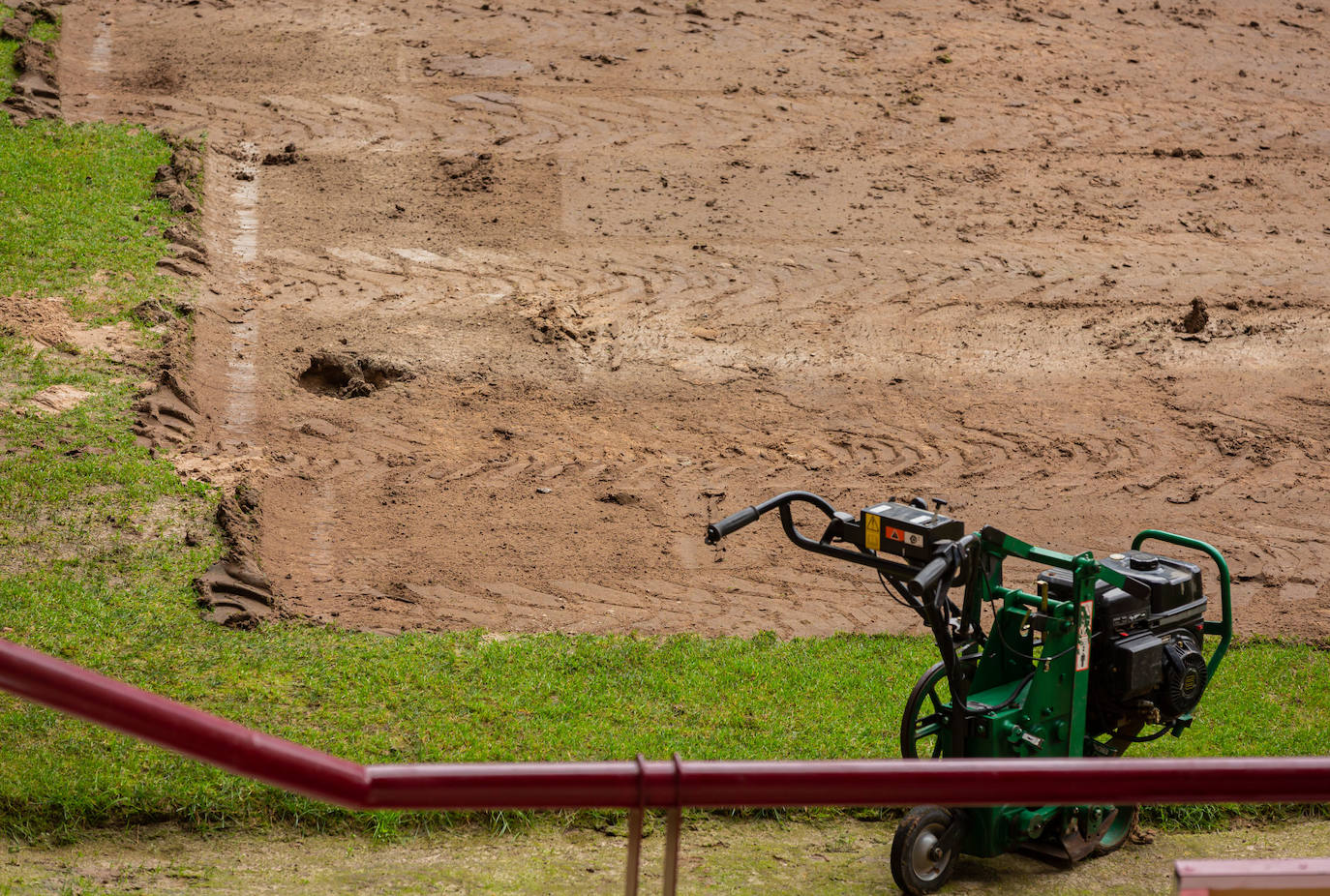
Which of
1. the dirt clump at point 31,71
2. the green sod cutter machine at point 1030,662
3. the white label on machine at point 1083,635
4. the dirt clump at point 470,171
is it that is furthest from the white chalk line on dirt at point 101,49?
the white label on machine at point 1083,635

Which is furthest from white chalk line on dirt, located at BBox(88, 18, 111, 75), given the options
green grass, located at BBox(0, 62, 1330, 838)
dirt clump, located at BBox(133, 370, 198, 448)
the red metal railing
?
the red metal railing

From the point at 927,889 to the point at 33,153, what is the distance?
36.3 ft

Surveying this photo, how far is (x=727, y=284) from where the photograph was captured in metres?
12.2

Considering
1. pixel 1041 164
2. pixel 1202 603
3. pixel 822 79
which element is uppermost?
pixel 822 79

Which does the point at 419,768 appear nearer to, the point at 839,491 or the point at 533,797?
the point at 533,797

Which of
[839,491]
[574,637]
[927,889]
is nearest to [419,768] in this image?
[927,889]

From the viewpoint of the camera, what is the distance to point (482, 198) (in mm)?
13102

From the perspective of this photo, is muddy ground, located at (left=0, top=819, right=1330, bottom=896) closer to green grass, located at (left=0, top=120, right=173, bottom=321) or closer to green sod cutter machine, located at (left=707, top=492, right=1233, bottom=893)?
green sod cutter machine, located at (left=707, top=492, right=1233, bottom=893)

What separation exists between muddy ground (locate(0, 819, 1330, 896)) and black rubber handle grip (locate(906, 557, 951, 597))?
1.45m

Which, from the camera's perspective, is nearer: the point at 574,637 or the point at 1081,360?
the point at 574,637

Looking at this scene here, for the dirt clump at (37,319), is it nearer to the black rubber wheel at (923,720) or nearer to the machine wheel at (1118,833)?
the black rubber wheel at (923,720)

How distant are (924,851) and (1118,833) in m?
1.11

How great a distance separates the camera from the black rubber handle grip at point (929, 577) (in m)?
4.71

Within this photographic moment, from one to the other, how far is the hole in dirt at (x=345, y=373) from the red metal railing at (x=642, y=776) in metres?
8.55
